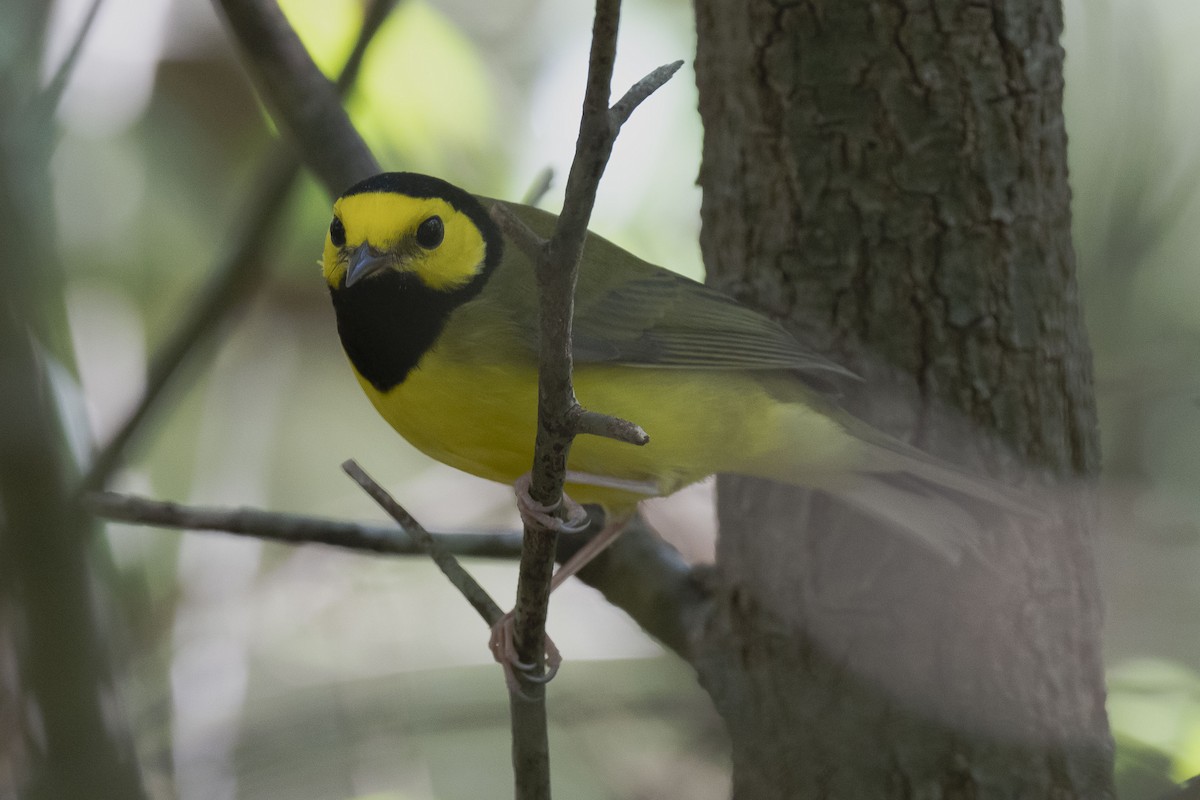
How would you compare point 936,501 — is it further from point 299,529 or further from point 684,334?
point 299,529

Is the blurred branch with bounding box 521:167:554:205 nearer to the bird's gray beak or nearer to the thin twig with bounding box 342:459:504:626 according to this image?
the bird's gray beak

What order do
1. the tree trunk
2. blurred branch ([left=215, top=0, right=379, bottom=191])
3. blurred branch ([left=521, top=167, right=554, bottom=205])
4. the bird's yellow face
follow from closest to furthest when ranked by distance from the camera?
the tree trunk → blurred branch ([left=215, top=0, right=379, bottom=191]) → the bird's yellow face → blurred branch ([left=521, top=167, right=554, bottom=205])

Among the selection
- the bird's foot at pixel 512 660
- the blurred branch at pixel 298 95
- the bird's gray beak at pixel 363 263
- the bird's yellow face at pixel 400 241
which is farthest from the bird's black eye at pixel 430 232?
the bird's foot at pixel 512 660

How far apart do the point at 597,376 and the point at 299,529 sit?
827 mm

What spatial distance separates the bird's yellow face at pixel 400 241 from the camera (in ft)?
9.26

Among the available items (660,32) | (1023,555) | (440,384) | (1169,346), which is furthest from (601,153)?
(660,32)

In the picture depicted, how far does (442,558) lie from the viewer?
2.23 meters

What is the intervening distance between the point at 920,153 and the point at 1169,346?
1628mm

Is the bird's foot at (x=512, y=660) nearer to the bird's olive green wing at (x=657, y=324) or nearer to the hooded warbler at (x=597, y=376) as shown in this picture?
the hooded warbler at (x=597, y=376)

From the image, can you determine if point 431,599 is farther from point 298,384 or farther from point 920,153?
point 920,153

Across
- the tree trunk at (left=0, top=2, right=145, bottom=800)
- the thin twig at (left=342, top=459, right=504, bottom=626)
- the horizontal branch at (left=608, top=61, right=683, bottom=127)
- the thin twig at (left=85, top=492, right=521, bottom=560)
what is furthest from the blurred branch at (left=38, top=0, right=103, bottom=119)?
the thin twig at (left=342, top=459, right=504, bottom=626)

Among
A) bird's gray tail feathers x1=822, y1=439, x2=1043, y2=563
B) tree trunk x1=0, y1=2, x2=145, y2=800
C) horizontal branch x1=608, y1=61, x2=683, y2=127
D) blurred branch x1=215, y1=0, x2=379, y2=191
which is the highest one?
blurred branch x1=215, y1=0, x2=379, y2=191

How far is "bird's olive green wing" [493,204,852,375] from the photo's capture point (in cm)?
293

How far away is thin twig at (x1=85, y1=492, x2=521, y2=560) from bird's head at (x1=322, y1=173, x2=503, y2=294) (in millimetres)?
568
